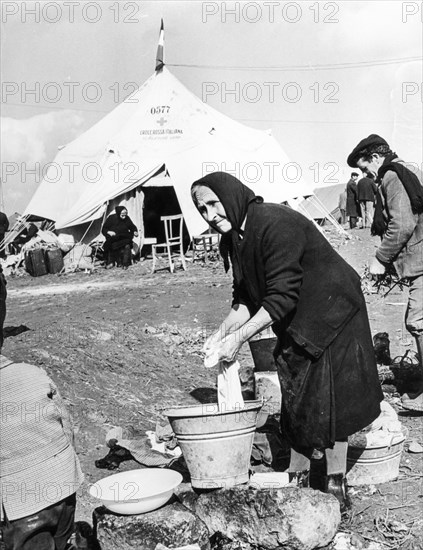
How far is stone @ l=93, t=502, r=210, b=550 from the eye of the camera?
10.4 ft

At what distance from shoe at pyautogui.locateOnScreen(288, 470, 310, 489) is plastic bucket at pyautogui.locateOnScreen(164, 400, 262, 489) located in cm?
26

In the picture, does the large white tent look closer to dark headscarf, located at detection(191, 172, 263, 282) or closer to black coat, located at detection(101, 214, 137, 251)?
black coat, located at detection(101, 214, 137, 251)

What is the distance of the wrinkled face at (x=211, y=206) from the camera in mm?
3316

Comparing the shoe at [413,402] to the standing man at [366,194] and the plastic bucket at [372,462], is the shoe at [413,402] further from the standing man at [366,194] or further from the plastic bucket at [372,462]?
the standing man at [366,194]

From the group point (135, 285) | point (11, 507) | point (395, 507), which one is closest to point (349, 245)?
point (135, 285)

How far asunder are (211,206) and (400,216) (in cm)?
209

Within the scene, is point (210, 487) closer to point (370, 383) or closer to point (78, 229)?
Result: point (370, 383)

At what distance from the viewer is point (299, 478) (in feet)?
11.9

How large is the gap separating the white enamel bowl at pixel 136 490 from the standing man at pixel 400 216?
2370mm

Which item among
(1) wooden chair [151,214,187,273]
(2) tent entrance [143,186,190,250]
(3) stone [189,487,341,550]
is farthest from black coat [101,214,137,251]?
(3) stone [189,487,341,550]

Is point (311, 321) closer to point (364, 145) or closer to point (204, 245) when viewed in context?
point (364, 145)

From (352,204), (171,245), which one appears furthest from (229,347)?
(352,204)

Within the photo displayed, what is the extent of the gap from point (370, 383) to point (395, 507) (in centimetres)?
74

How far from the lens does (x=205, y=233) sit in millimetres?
16344
